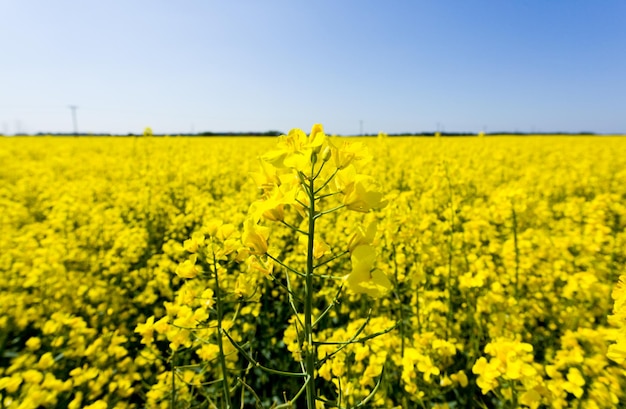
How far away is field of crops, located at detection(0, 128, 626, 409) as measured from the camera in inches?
35.7

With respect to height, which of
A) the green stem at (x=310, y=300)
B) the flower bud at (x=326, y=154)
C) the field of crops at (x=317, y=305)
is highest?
the flower bud at (x=326, y=154)

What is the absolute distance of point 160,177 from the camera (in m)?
6.38

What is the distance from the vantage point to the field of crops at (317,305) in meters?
0.91

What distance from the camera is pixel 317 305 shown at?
9.32 ft

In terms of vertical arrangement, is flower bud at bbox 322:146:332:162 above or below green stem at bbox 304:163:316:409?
above

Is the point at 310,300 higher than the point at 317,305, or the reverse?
the point at 310,300

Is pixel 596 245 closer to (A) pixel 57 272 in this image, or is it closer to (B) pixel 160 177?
(A) pixel 57 272

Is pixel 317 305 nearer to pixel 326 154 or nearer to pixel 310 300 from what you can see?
pixel 310 300

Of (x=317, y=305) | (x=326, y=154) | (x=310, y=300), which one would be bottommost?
(x=317, y=305)

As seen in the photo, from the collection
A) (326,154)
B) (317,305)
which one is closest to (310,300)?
(326,154)

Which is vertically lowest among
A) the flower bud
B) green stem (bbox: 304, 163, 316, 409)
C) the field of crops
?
the field of crops

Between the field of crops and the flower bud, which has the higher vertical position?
the flower bud

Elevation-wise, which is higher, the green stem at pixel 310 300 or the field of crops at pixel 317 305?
the green stem at pixel 310 300

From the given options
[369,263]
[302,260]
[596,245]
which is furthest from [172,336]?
[596,245]
